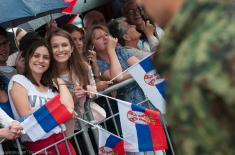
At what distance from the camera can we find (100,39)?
22.9ft

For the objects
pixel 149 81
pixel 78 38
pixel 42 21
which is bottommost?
pixel 149 81

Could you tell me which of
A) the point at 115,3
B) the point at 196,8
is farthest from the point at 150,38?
the point at 196,8

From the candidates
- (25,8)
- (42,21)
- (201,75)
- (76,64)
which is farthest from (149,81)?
(201,75)

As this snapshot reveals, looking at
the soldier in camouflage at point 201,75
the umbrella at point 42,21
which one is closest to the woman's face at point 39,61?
the umbrella at point 42,21

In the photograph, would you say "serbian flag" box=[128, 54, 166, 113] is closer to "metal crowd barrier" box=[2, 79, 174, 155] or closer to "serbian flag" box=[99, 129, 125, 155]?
"metal crowd barrier" box=[2, 79, 174, 155]

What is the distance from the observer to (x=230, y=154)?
1.85 m

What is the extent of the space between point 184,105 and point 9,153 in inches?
154

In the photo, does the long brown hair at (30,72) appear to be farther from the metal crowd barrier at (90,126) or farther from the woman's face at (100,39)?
the woman's face at (100,39)

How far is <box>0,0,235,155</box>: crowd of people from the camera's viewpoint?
182 cm

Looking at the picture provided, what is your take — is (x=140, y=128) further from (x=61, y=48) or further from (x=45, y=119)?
(x=61, y=48)

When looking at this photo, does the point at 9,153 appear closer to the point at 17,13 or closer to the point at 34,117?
the point at 34,117

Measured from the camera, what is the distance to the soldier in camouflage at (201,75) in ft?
5.88

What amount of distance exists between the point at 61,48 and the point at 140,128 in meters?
1.14

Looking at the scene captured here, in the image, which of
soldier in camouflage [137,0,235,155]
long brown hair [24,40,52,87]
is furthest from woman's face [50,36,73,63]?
soldier in camouflage [137,0,235,155]
